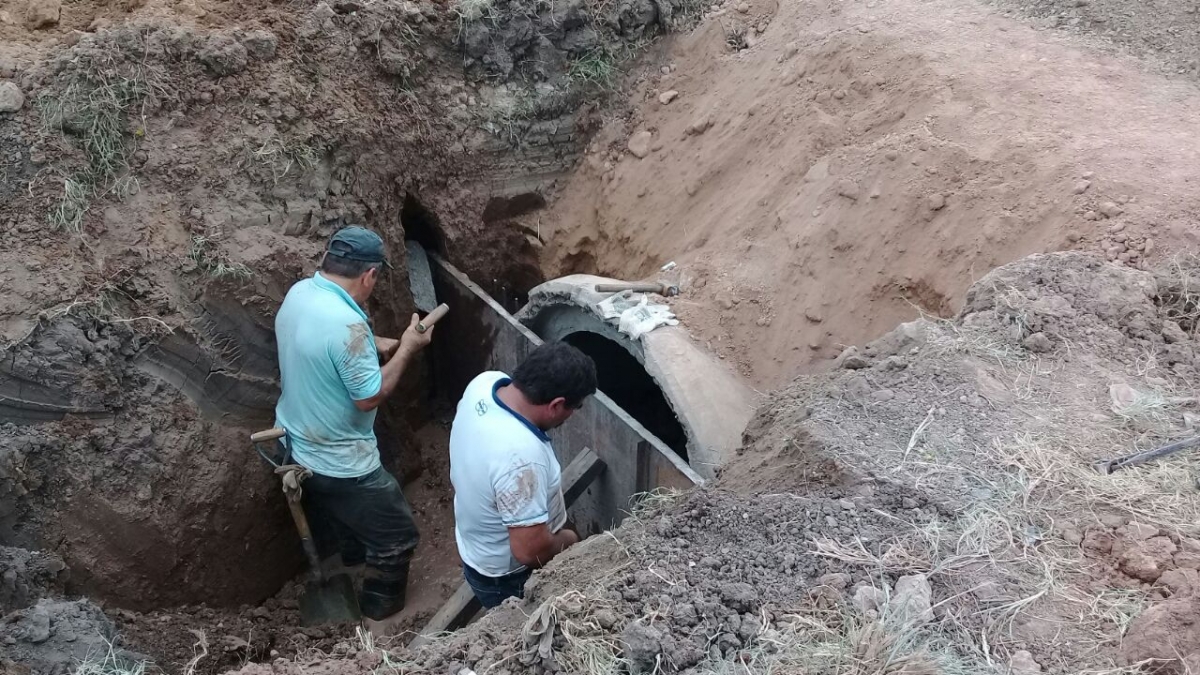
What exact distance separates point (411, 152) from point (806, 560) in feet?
16.0

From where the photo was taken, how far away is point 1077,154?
188 inches

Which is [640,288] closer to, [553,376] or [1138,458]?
[553,376]

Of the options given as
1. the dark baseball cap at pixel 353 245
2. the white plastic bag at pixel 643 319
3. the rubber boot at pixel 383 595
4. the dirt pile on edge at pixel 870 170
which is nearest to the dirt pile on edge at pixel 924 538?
the dirt pile on edge at pixel 870 170

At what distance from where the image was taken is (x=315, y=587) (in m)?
6.05

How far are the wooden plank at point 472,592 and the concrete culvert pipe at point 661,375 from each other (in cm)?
62

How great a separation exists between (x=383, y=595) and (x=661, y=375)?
8.22 feet

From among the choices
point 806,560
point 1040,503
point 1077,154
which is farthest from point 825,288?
point 806,560

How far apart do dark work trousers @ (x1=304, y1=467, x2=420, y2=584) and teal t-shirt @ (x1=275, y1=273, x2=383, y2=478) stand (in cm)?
12

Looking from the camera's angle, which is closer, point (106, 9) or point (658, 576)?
point (658, 576)

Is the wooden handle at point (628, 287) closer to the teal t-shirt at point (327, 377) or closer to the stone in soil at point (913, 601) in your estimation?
the teal t-shirt at point (327, 377)

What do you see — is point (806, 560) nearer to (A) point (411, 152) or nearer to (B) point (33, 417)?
(B) point (33, 417)

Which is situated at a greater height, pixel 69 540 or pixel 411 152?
pixel 411 152

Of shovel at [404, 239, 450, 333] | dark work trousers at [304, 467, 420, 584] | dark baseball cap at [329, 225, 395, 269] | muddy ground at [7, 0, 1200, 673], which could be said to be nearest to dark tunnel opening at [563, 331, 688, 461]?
muddy ground at [7, 0, 1200, 673]

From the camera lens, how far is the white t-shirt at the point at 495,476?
139 inches
